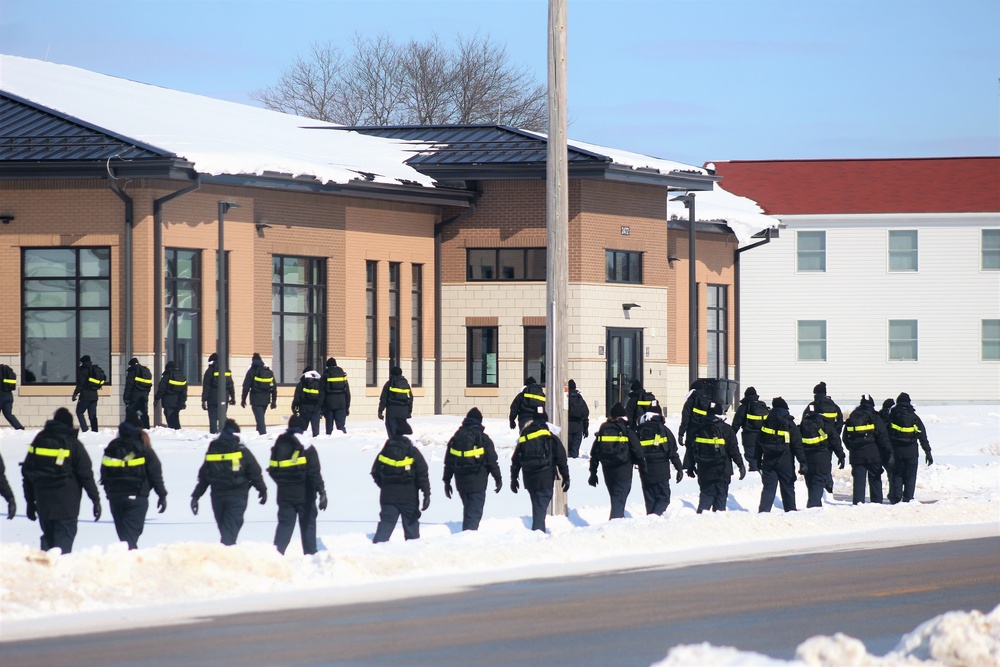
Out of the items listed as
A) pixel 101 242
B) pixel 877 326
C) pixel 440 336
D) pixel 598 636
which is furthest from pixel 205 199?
pixel 877 326

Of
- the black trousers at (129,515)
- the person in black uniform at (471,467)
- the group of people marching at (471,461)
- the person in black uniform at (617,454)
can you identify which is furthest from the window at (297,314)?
the black trousers at (129,515)

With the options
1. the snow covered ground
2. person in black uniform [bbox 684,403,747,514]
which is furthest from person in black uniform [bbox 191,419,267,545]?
person in black uniform [bbox 684,403,747,514]

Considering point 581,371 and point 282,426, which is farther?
point 581,371

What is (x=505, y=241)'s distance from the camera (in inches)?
1363

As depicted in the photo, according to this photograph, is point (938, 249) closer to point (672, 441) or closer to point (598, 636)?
point (672, 441)

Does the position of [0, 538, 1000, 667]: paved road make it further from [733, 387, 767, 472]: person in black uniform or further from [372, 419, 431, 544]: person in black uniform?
[733, 387, 767, 472]: person in black uniform

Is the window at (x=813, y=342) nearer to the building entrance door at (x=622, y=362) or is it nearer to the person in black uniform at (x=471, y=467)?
the building entrance door at (x=622, y=362)

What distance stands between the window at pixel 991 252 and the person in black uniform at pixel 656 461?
33494 millimetres

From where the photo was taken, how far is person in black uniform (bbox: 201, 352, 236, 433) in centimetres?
2812

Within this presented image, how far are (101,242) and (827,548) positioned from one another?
18000 millimetres

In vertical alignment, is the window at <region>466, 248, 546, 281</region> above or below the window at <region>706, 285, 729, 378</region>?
above

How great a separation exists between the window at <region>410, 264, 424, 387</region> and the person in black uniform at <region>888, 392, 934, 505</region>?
1528 cm

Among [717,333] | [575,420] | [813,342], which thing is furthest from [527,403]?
[813,342]

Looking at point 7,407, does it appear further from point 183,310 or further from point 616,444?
point 616,444
